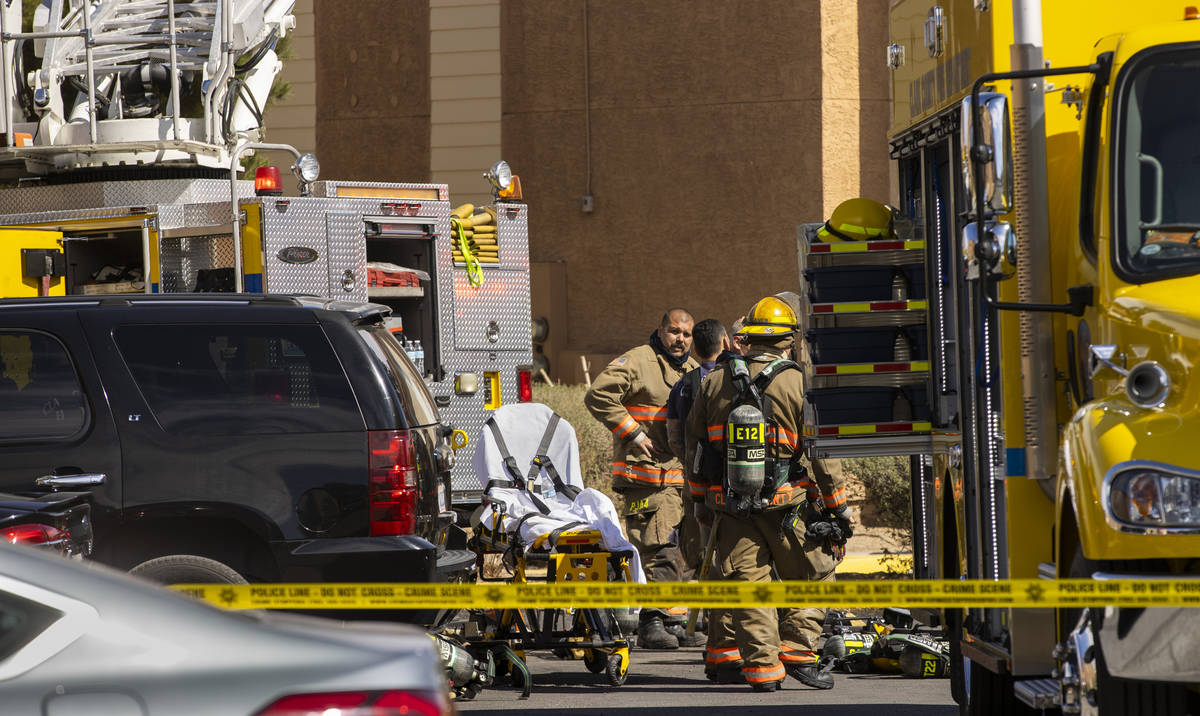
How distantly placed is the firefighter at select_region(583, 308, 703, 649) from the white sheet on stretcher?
122 centimetres

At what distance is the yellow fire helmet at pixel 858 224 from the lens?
7.77 metres

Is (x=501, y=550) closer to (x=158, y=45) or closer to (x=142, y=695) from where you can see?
(x=142, y=695)

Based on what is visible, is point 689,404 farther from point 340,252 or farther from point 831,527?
point 340,252

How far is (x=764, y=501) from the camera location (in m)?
9.13

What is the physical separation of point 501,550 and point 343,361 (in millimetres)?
2326

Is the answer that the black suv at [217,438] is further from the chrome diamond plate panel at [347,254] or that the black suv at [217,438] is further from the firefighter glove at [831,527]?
the chrome diamond plate panel at [347,254]

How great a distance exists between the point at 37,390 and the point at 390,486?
1.55 metres

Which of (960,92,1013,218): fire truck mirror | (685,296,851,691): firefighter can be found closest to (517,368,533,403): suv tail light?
(685,296,851,691): firefighter

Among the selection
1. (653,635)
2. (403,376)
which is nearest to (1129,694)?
(403,376)

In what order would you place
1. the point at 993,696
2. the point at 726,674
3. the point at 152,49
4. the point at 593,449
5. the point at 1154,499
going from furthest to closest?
1. the point at 593,449
2. the point at 152,49
3. the point at 726,674
4. the point at 993,696
5. the point at 1154,499

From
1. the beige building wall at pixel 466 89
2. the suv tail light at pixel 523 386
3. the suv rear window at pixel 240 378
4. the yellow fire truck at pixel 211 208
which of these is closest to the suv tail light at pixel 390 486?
the suv rear window at pixel 240 378

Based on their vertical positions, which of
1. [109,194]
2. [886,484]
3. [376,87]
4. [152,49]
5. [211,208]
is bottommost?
[886,484]

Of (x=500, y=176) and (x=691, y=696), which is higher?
(x=500, y=176)

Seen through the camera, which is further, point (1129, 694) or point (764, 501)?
point (764, 501)
